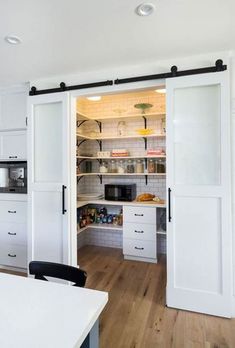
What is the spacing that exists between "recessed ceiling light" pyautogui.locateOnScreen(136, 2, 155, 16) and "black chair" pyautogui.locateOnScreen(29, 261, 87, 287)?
1.68 metres

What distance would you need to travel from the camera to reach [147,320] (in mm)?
2080

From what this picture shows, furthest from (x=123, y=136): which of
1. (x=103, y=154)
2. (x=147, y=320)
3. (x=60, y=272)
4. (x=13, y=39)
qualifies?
(x=60, y=272)

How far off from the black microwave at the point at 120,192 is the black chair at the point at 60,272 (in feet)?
7.53

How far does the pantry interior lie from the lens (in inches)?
136

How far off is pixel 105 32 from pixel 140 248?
2709 mm

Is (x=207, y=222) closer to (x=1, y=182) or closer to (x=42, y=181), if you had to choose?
(x=42, y=181)

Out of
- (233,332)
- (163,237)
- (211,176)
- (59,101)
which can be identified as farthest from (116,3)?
(163,237)

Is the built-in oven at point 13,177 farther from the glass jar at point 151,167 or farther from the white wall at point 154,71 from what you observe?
the glass jar at point 151,167

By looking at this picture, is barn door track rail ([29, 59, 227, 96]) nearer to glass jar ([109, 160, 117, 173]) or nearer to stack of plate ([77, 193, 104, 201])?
glass jar ([109, 160, 117, 173])

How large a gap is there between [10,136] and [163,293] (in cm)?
267

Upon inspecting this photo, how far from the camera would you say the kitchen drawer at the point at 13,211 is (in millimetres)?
2992

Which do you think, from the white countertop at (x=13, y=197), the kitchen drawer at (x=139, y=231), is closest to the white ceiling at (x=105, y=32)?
the white countertop at (x=13, y=197)

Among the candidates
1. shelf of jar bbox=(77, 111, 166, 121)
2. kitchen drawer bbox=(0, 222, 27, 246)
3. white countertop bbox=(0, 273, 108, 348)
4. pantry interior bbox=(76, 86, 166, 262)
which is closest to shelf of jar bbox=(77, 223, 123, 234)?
pantry interior bbox=(76, 86, 166, 262)

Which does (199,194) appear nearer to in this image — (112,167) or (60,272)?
(60,272)
